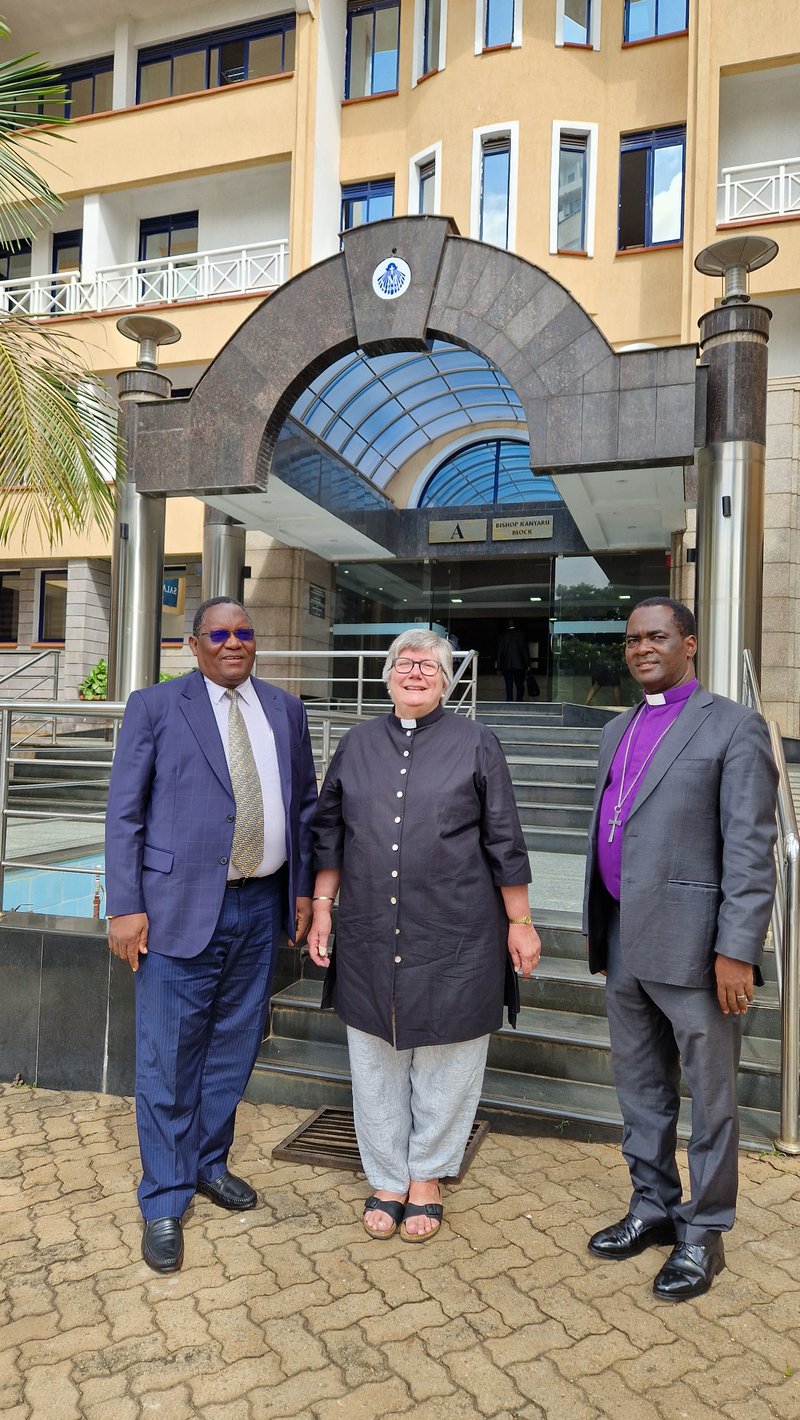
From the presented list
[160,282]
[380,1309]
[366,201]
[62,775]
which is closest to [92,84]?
[160,282]

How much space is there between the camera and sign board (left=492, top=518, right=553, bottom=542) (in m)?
14.9

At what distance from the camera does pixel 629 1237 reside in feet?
9.71

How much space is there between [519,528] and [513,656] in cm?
219

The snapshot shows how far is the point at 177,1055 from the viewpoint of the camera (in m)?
3.10

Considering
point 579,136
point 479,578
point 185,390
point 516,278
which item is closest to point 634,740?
point 516,278

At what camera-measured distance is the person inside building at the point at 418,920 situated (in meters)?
3.04

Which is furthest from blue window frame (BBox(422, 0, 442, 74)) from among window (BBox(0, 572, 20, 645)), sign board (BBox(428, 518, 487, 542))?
window (BBox(0, 572, 20, 645))

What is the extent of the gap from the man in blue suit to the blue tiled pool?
5.67 ft

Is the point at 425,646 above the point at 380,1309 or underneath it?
above

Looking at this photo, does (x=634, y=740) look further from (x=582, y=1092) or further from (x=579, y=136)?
(x=579, y=136)

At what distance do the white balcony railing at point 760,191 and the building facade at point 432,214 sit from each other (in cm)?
7

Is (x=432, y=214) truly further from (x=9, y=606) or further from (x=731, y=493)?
(x=9, y=606)

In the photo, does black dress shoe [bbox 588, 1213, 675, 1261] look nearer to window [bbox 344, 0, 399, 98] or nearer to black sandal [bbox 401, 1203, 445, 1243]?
black sandal [bbox 401, 1203, 445, 1243]

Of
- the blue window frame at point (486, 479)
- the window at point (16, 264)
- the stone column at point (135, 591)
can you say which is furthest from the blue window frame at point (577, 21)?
the window at point (16, 264)
